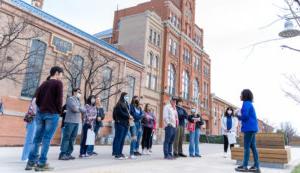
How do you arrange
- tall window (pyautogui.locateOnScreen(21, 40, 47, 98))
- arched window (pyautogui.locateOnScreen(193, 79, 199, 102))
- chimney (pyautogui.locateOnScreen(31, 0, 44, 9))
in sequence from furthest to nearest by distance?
arched window (pyautogui.locateOnScreen(193, 79, 199, 102)), chimney (pyautogui.locateOnScreen(31, 0, 44, 9)), tall window (pyautogui.locateOnScreen(21, 40, 47, 98))

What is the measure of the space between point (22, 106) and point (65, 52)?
5.22m

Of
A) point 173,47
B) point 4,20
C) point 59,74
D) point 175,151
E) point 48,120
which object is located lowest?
point 175,151

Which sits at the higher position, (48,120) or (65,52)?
(65,52)

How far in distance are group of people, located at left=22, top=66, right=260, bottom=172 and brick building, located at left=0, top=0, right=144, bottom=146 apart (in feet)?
27.9

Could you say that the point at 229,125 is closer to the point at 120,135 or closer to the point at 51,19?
the point at 120,135

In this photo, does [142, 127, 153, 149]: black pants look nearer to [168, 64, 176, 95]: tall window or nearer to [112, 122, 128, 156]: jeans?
[112, 122, 128, 156]: jeans

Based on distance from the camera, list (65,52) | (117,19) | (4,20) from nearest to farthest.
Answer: (4,20) → (65,52) → (117,19)

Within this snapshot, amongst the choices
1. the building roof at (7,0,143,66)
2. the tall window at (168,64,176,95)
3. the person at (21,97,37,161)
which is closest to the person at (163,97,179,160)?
the person at (21,97,37,161)

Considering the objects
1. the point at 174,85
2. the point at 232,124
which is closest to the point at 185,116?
the point at 232,124

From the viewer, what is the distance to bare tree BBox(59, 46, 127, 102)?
59.1 feet

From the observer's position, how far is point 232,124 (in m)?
10.1

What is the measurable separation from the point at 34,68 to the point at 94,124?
1007 centimetres

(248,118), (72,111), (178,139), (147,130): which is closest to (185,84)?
(147,130)

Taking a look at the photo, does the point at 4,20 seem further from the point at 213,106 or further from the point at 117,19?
the point at 213,106
